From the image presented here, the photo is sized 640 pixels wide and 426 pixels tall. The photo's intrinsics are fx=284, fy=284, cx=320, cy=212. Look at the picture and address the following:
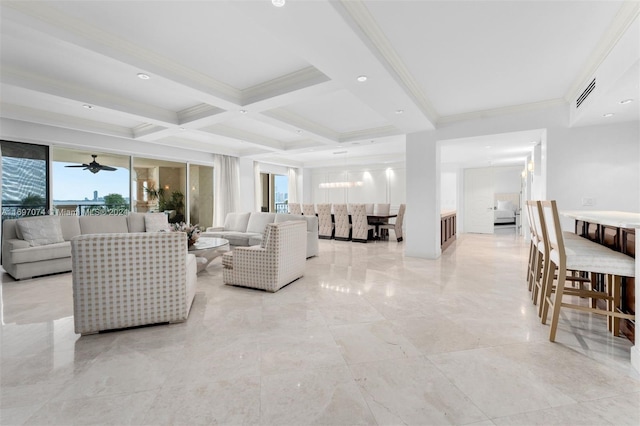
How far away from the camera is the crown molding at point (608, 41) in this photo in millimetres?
2195

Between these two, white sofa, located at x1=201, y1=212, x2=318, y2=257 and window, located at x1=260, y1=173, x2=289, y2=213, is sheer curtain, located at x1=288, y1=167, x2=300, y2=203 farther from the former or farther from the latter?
white sofa, located at x1=201, y1=212, x2=318, y2=257

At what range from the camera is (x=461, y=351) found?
2.04 m

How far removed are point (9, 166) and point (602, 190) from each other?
935 cm

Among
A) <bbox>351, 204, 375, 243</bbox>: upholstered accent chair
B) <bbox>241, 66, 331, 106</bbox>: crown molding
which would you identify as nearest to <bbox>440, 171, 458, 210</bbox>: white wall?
<bbox>351, 204, 375, 243</bbox>: upholstered accent chair

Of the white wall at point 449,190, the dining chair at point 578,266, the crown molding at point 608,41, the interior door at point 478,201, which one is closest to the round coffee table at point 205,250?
the dining chair at point 578,266

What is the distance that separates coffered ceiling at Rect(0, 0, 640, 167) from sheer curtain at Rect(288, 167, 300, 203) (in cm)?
621

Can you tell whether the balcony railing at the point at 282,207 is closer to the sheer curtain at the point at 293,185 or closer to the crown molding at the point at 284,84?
the sheer curtain at the point at 293,185

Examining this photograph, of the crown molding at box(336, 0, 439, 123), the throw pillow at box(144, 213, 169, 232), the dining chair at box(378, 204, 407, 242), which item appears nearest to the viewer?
the crown molding at box(336, 0, 439, 123)

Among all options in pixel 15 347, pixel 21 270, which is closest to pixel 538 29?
pixel 15 347

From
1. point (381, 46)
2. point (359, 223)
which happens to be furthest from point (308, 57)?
point (359, 223)

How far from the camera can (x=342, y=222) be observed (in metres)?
7.77

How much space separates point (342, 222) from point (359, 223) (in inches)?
20.6

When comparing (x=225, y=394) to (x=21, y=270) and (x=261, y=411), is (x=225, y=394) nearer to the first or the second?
(x=261, y=411)

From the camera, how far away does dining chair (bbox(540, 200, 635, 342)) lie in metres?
2.01
